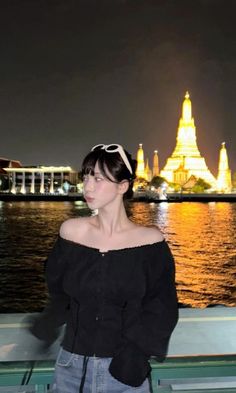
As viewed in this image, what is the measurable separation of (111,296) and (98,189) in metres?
0.27

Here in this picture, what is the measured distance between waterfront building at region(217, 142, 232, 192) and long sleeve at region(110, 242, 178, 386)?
226ft

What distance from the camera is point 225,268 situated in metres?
14.7

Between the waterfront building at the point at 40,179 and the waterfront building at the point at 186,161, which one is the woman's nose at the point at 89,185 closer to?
the waterfront building at the point at 186,161

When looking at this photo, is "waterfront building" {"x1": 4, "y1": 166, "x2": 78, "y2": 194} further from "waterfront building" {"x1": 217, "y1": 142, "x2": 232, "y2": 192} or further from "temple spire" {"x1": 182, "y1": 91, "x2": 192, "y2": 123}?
"waterfront building" {"x1": 217, "y1": 142, "x2": 232, "y2": 192}

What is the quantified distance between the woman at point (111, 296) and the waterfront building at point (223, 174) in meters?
68.8

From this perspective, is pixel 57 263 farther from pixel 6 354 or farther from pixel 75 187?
pixel 75 187

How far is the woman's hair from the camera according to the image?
133 centimetres

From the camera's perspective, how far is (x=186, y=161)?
6844 cm

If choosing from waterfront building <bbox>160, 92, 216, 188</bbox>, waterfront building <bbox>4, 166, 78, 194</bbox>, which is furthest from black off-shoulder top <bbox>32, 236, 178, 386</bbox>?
waterfront building <bbox>4, 166, 78, 194</bbox>

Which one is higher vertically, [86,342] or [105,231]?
[105,231]

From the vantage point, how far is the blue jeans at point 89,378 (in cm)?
126

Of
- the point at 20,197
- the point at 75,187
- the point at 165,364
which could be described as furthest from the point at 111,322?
the point at 75,187

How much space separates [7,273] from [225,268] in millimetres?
5958

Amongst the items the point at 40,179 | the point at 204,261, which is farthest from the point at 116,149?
the point at 40,179
